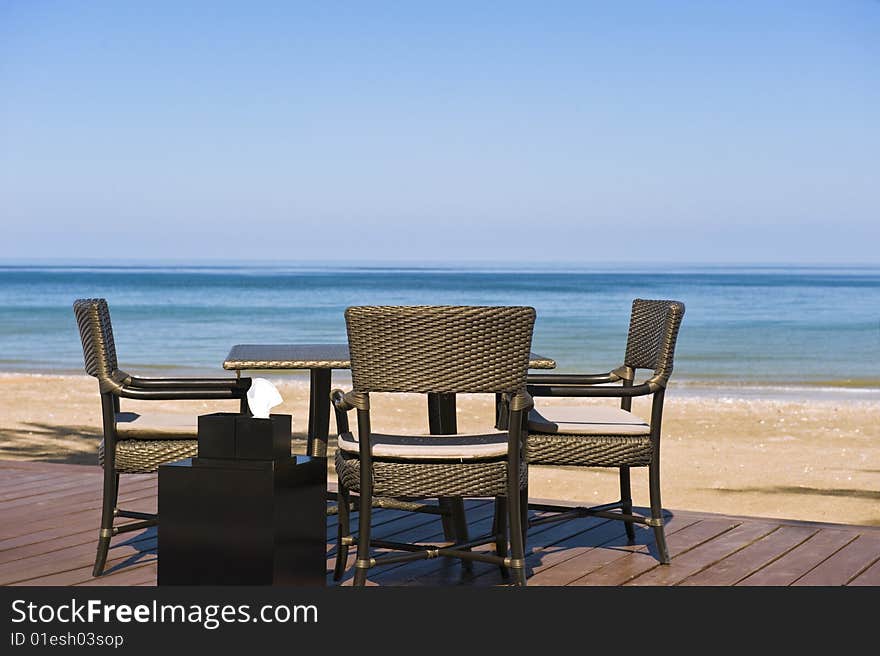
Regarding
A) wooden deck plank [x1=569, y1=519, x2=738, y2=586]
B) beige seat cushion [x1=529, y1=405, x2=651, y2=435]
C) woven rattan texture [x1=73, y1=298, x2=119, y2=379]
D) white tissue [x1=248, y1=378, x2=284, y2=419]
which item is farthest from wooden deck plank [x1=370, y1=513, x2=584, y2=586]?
woven rattan texture [x1=73, y1=298, x2=119, y2=379]

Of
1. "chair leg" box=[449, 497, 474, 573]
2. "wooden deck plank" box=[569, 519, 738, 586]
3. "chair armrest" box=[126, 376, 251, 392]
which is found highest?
"chair armrest" box=[126, 376, 251, 392]

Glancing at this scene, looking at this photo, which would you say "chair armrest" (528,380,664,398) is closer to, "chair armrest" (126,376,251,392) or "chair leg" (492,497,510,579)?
"chair leg" (492,497,510,579)

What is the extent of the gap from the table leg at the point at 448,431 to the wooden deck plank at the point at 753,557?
729 mm

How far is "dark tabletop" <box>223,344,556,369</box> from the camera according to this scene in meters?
3.58

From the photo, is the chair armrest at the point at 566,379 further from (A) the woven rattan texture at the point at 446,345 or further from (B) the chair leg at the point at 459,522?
(A) the woven rattan texture at the point at 446,345

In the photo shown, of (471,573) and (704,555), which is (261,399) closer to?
(471,573)

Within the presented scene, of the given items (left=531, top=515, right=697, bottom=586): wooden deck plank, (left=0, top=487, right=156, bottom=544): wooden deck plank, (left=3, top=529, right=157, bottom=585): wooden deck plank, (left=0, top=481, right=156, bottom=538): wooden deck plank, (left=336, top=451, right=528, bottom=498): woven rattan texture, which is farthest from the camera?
(left=0, top=481, right=156, bottom=538): wooden deck plank

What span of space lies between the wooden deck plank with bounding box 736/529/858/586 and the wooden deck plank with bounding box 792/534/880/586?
2cm

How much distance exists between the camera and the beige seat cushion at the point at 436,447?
10.3 ft

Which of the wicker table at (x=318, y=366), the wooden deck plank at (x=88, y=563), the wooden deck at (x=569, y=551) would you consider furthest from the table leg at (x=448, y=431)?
the wooden deck plank at (x=88, y=563)

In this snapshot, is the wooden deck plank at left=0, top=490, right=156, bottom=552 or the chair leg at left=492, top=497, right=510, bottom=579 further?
the wooden deck plank at left=0, top=490, right=156, bottom=552

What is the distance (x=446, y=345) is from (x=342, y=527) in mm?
725

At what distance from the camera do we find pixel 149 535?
13.7 feet

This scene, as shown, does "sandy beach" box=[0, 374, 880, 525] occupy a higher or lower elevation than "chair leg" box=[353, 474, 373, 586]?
lower
